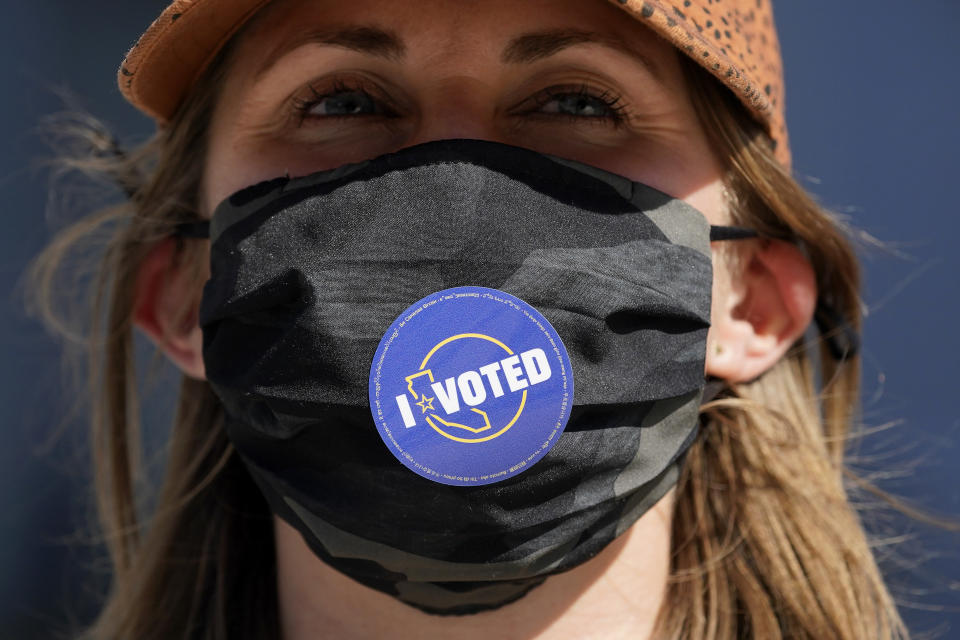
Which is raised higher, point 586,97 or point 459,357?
point 586,97

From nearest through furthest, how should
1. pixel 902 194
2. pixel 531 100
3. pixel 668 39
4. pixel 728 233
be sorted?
1. pixel 668 39
2. pixel 531 100
3. pixel 728 233
4. pixel 902 194

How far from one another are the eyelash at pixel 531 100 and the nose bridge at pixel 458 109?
66mm

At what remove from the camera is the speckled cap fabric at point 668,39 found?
166 centimetres

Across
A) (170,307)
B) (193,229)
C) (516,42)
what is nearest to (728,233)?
(516,42)

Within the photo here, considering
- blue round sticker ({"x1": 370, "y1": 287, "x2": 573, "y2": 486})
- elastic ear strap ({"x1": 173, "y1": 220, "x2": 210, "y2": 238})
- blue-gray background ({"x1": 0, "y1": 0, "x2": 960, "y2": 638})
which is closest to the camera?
blue round sticker ({"x1": 370, "y1": 287, "x2": 573, "y2": 486})

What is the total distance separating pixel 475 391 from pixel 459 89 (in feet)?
1.84

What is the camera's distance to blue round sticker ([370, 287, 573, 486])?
146 centimetres

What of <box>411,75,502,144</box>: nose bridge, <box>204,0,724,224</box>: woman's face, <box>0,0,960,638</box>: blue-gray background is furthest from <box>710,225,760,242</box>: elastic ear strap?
<box>0,0,960,638</box>: blue-gray background

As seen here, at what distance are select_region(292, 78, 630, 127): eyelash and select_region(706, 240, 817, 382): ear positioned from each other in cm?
44

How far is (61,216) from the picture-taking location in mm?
3199

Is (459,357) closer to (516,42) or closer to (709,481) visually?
(516,42)

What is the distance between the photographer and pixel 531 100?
5.71 feet

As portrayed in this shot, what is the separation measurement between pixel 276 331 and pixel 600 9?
2.60 feet

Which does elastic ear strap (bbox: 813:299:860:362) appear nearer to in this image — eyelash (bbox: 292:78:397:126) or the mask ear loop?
the mask ear loop
